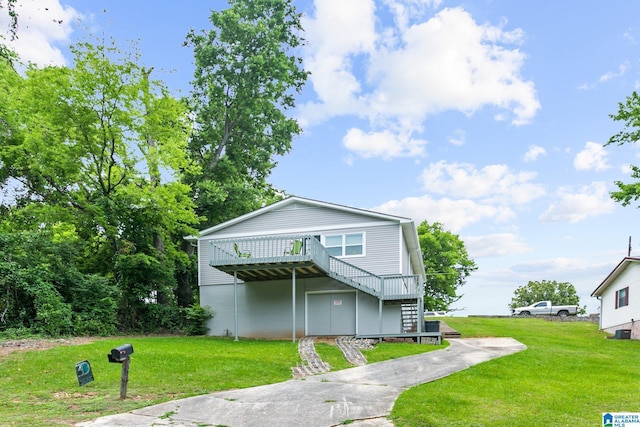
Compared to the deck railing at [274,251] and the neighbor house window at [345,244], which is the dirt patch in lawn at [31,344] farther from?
the neighbor house window at [345,244]

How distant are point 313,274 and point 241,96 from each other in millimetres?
14434

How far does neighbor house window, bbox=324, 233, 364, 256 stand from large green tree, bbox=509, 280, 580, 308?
49.4 metres

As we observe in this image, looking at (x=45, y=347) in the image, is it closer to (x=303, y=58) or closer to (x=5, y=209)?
(x=5, y=209)

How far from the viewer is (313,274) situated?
62.2ft

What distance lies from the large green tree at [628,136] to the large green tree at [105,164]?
1910 cm

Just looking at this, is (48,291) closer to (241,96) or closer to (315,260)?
(315,260)

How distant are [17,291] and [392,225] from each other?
14126 millimetres

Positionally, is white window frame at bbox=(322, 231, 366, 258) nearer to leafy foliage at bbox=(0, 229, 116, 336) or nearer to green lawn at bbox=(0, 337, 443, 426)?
green lawn at bbox=(0, 337, 443, 426)

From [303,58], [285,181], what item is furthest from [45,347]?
[303,58]

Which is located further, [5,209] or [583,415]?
A: [5,209]

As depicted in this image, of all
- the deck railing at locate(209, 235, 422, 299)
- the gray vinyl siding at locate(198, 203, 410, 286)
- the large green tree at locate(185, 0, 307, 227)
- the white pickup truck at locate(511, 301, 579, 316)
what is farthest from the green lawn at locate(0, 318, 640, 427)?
the white pickup truck at locate(511, 301, 579, 316)

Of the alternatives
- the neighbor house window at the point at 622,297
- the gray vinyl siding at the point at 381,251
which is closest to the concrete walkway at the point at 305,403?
the gray vinyl siding at the point at 381,251

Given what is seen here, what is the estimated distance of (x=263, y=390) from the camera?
28.1ft
